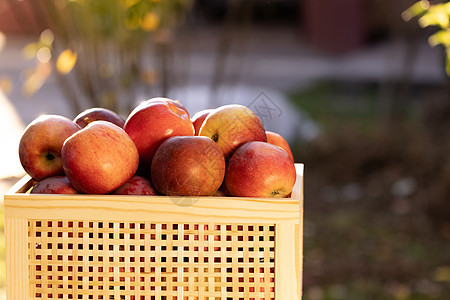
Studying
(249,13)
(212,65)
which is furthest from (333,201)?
(212,65)

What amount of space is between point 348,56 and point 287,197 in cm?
766

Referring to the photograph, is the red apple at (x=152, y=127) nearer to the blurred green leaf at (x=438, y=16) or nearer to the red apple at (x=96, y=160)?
the red apple at (x=96, y=160)

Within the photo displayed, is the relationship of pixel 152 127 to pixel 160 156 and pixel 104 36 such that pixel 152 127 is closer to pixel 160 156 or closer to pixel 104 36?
pixel 160 156

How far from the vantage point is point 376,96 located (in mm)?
6516

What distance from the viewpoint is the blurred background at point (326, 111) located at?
281cm

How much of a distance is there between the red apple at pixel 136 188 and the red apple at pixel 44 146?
0.17 metres

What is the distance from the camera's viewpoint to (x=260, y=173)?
3.87ft

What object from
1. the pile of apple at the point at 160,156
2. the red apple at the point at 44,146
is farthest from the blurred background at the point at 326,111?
→ the red apple at the point at 44,146

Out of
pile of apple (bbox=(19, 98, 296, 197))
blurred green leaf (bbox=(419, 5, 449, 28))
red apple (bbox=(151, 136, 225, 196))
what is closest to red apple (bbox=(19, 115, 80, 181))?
pile of apple (bbox=(19, 98, 296, 197))

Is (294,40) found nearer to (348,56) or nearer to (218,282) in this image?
(348,56)

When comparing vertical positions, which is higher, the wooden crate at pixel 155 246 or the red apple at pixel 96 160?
the red apple at pixel 96 160

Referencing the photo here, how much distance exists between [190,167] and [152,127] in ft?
0.52

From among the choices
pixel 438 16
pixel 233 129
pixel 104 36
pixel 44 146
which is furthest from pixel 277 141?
pixel 104 36

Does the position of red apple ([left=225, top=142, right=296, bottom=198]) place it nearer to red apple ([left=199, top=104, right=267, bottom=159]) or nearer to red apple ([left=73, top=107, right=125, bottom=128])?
red apple ([left=199, top=104, right=267, bottom=159])
